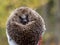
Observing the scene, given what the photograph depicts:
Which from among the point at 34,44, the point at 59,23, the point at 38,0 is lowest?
the point at 34,44

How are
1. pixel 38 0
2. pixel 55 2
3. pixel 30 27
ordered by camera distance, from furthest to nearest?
1. pixel 55 2
2. pixel 38 0
3. pixel 30 27

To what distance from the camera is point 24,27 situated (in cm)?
72

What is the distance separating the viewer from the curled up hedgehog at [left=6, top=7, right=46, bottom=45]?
729mm

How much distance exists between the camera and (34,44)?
763 mm

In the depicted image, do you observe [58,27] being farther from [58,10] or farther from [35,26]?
[35,26]

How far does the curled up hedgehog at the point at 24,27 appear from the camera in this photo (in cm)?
73

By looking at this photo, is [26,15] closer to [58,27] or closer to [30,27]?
[30,27]

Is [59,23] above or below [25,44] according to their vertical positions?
above

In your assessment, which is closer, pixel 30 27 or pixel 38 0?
pixel 30 27

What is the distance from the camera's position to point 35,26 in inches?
29.3

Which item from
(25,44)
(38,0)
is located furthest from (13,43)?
(38,0)

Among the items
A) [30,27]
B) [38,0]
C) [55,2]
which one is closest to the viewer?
[30,27]

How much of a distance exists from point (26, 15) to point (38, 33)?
0.07 metres

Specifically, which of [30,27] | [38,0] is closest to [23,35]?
[30,27]
